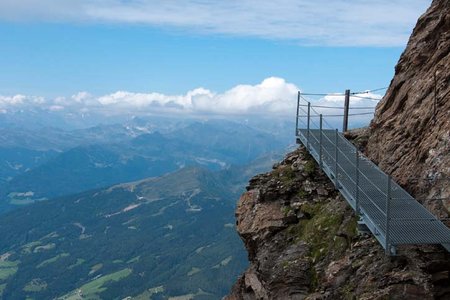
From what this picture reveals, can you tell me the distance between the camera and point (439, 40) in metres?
20.3

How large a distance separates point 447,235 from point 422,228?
2.44 ft

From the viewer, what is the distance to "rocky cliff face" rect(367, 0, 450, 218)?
1670 centimetres

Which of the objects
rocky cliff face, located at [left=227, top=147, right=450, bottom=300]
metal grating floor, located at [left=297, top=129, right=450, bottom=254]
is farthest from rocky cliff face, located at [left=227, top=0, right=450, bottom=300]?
metal grating floor, located at [left=297, top=129, right=450, bottom=254]

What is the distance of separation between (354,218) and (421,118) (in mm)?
4901

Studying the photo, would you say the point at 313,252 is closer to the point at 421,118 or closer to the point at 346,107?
the point at 421,118

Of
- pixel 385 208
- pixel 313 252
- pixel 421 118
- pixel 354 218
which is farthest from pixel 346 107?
pixel 385 208

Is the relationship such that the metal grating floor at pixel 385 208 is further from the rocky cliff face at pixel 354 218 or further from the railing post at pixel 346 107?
the railing post at pixel 346 107

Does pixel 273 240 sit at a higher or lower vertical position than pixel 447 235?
lower

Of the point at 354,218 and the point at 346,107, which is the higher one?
the point at 346,107

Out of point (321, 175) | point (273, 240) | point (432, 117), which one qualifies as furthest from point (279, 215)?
point (432, 117)

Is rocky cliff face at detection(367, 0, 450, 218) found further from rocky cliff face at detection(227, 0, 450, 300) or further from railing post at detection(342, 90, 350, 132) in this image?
railing post at detection(342, 90, 350, 132)

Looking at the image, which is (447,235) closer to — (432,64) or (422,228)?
(422,228)

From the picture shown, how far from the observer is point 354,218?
1784 centimetres

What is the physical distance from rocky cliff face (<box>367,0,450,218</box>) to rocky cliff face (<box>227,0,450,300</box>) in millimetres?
43
